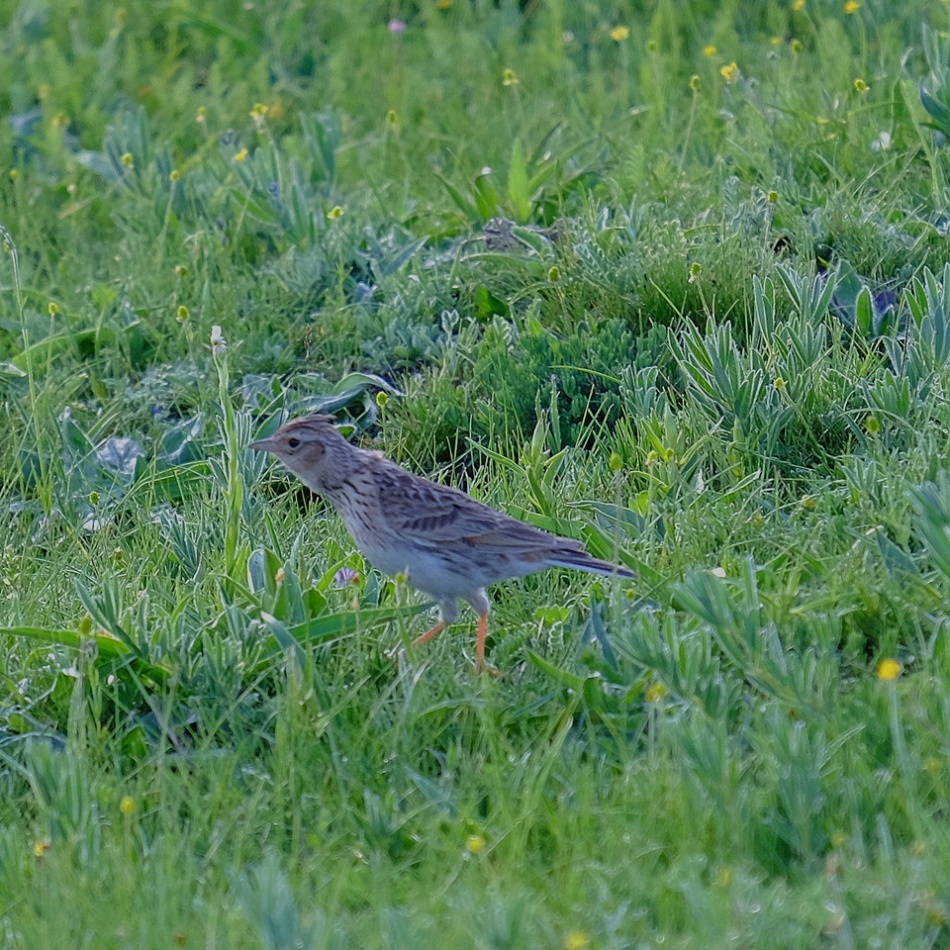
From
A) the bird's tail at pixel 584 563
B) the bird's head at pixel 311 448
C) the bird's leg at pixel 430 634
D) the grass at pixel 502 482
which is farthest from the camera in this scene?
the bird's head at pixel 311 448

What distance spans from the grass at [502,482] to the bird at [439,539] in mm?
162

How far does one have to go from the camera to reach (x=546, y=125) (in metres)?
8.27

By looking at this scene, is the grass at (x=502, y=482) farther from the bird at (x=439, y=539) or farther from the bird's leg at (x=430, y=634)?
the bird at (x=439, y=539)

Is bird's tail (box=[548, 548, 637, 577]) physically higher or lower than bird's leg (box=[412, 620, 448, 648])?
higher

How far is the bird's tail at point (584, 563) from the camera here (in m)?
4.45

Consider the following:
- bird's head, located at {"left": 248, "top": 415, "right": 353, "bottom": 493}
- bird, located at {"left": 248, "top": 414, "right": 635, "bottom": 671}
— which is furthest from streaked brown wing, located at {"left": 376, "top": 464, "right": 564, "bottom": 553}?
bird's head, located at {"left": 248, "top": 415, "right": 353, "bottom": 493}

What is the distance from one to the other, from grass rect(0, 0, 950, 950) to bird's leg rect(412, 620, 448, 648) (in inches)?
2.4

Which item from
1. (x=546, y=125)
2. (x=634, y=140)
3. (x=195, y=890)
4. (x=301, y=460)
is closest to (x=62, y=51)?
(x=546, y=125)

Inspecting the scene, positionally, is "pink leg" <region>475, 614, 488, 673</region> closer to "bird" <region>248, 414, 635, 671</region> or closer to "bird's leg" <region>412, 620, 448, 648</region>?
"bird" <region>248, 414, 635, 671</region>

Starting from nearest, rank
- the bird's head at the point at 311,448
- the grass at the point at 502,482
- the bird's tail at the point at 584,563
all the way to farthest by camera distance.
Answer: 1. the grass at the point at 502,482
2. the bird's tail at the point at 584,563
3. the bird's head at the point at 311,448

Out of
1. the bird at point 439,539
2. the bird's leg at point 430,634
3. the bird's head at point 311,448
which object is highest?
the bird's head at point 311,448

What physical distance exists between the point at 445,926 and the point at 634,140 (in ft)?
17.1

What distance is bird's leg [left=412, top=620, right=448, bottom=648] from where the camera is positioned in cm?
458

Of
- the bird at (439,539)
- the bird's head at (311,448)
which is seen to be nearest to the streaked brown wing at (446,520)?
the bird at (439,539)
